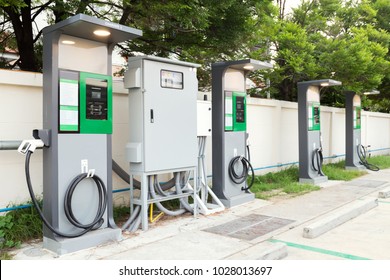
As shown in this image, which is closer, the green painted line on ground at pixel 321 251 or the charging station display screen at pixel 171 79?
the green painted line on ground at pixel 321 251

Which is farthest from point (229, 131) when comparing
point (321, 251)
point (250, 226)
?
point (321, 251)

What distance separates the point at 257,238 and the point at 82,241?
1782mm

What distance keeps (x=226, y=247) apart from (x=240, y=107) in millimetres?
2679

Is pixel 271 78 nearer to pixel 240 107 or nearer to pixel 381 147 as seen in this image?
pixel 240 107

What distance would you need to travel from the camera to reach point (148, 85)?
166 inches

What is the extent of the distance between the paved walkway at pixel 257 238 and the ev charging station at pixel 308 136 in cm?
182

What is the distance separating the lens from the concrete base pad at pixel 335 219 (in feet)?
13.4

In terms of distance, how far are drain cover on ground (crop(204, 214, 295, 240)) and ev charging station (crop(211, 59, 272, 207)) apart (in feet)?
2.39

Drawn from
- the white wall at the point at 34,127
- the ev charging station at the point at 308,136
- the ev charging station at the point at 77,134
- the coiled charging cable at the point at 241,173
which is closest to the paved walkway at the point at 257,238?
the ev charging station at the point at 77,134

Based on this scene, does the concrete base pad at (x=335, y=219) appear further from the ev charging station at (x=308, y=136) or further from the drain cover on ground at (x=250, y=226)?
the ev charging station at (x=308, y=136)

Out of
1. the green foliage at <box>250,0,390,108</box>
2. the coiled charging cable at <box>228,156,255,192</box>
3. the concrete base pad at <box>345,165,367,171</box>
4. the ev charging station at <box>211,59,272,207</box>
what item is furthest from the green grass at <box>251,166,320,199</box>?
the green foliage at <box>250,0,390,108</box>

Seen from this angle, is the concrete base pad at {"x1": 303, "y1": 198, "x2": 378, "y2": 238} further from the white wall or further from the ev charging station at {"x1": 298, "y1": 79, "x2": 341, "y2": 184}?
the white wall

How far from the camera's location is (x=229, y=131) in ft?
18.5

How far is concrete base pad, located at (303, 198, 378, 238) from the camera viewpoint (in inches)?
161
